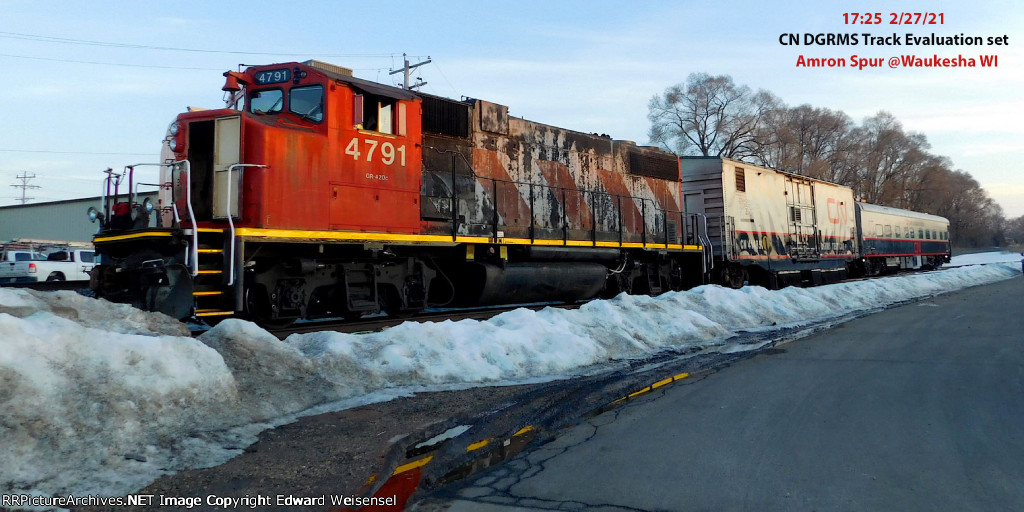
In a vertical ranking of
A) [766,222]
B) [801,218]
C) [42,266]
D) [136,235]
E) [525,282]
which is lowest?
[525,282]

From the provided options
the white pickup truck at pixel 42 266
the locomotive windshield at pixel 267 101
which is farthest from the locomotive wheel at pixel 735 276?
the white pickup truck at pixel 42 266

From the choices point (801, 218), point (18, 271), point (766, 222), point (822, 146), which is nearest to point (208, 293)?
point (766, 222)

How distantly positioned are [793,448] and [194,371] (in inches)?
164

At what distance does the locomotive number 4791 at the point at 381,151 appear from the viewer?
8.88m

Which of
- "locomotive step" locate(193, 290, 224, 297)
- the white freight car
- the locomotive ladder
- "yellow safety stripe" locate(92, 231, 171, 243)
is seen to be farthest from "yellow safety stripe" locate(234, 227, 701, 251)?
the white freight car

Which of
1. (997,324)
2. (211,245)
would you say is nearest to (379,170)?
(211,245)

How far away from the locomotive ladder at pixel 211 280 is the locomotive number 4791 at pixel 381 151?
2.09 metres

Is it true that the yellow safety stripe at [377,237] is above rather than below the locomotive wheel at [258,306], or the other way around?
above

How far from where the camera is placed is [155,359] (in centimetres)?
448

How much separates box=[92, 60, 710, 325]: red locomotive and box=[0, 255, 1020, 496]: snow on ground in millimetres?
2060

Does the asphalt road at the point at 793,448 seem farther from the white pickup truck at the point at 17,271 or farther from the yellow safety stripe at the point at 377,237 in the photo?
the white pickup truck at the point at 17,271

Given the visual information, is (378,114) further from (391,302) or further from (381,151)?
(391,302)

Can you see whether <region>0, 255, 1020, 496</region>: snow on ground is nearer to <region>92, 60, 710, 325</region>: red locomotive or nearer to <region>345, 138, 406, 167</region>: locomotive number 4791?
<region>92, 60, 710, 325</region>: red locomotive

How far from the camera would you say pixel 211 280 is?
759cm
